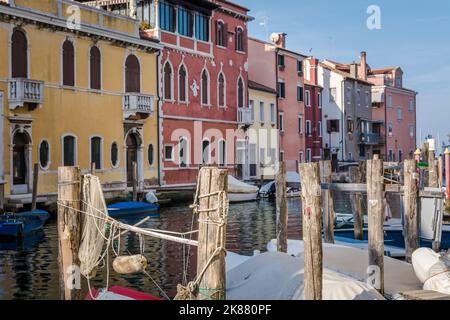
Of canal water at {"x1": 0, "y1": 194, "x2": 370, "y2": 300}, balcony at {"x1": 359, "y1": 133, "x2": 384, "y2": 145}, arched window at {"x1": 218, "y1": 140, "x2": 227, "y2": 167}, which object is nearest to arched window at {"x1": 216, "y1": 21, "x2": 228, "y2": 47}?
arched window at {"x1": 218, "y1": 140, "x2": 227, "y2": 167}

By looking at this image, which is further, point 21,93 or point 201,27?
point 201,27

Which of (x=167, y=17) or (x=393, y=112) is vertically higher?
(x=167, y=17)

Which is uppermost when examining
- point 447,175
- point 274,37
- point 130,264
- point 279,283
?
point 274,37

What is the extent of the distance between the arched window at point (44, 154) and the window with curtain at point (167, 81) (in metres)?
6.91

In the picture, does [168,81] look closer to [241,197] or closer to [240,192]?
[240,192]

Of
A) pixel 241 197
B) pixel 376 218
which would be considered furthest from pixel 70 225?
pixel 241 197

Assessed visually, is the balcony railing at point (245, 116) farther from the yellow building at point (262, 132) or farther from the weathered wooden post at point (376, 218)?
the weathered wooden post at point (376, 218)

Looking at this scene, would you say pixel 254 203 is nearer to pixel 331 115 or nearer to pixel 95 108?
pixel 95 108

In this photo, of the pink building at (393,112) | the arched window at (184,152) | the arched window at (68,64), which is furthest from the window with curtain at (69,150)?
the pink building at (393,112)

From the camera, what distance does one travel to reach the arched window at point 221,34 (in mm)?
29878

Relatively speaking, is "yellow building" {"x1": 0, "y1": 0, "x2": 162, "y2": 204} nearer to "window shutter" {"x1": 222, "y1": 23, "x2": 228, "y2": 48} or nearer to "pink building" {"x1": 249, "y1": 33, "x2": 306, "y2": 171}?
"window shutter" {"x1": 222, "y1": 23, "x2": 228, "y2": 48}

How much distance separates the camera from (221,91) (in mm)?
29875

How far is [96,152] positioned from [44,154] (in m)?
2.55

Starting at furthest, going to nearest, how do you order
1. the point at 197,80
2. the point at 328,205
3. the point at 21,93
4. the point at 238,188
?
1. the point at 197,80
2. the point at 238,188
3. the point at 21,93
4. the point at 328,205
